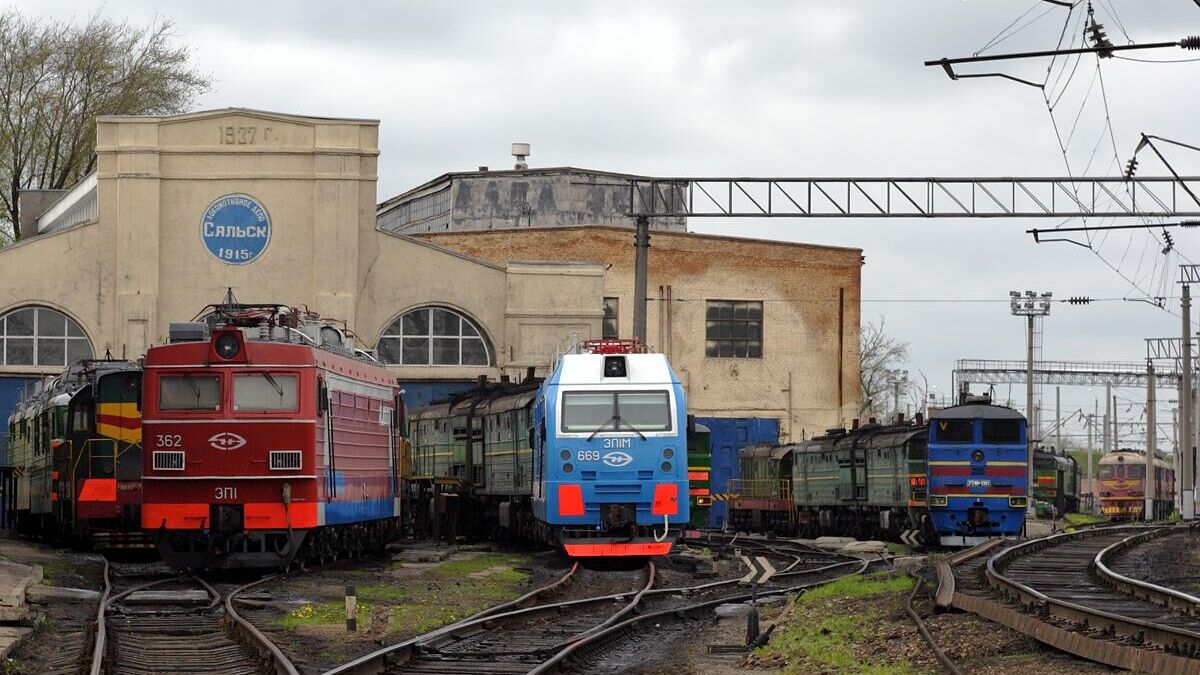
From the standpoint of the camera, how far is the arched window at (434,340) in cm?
5272

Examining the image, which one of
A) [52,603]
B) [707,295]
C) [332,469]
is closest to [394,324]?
[707,295]

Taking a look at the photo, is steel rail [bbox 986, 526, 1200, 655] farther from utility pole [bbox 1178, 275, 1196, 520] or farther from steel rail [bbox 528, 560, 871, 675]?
utility pole [bbox 1178, 275, 1196, 520]

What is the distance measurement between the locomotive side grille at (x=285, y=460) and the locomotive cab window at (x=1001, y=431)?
60.4ft

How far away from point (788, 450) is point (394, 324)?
12.0 metres

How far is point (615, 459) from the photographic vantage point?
1065 inches

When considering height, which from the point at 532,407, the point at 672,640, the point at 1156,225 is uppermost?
the point at 1156,225

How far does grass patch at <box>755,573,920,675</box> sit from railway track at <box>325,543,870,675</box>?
1.12 meters

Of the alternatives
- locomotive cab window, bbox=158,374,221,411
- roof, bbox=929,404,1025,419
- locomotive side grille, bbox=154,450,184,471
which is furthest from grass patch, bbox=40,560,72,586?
roof, bbox=929,404,1025,419

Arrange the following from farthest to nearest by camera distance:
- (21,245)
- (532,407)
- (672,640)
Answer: (21,245) < (532,407) < (672,640)

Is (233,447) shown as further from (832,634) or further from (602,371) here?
(832,634)

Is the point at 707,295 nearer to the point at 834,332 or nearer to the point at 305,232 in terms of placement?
the point at 834,332

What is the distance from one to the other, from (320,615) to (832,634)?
17.1 feet

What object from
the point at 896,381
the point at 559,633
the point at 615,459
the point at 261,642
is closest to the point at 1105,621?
the point at 559,633

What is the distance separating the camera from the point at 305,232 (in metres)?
51.9
